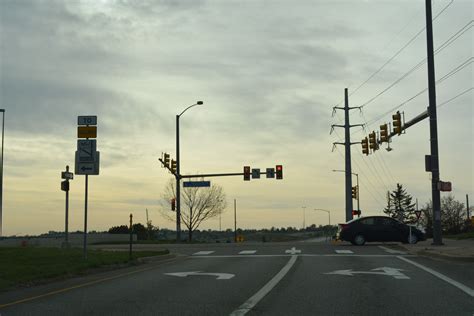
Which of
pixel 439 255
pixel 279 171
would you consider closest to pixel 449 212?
pixel 279 171

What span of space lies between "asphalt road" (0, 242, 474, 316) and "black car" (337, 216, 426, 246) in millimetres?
13416

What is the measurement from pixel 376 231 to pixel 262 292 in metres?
20.3

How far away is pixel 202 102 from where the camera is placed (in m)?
47.1

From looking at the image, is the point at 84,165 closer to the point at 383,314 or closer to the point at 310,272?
the point at 310,272

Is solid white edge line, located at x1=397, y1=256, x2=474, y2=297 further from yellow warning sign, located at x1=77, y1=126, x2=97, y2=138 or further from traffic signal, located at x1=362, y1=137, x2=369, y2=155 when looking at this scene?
traffic signal, located at x1=362, y1=137, x2=369, y2=155

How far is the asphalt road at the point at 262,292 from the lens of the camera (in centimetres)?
939

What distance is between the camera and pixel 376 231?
99.8ft

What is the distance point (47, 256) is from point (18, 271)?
15.9ft

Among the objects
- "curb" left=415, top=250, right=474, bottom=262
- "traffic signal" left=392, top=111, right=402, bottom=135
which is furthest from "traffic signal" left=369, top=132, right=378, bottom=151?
"curb" left=415, top=250, right=474, bottom=262

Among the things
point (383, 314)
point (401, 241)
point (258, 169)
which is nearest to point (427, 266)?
point (383, 314)

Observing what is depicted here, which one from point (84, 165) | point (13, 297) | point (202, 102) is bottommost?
point (13, 297)

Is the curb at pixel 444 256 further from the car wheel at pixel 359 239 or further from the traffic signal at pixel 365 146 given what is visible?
the traffic signal at pixel 365 146

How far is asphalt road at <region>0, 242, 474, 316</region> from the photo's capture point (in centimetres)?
939

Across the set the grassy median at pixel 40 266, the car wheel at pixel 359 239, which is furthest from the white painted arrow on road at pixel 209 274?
the car wheel at pixel 359 239
